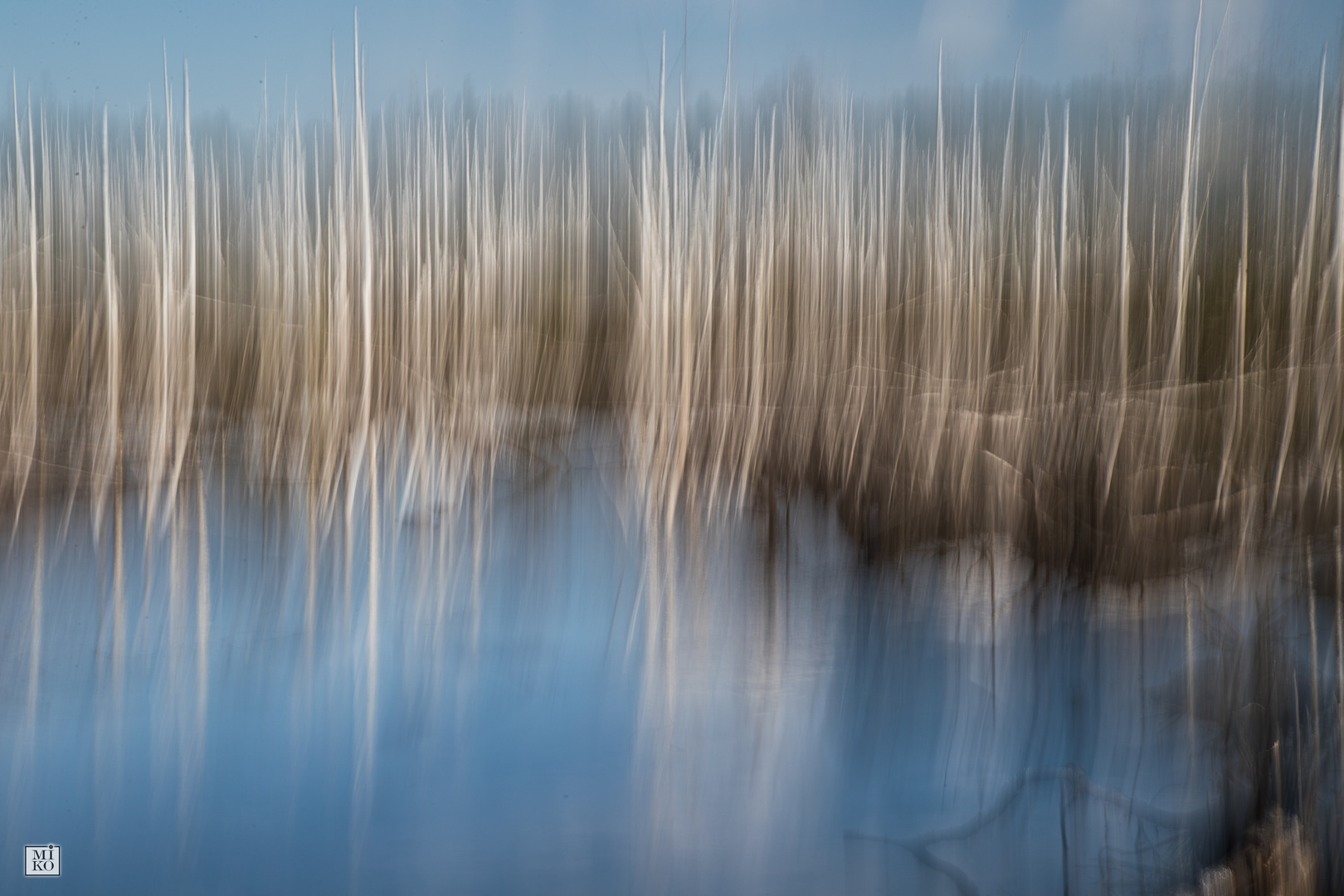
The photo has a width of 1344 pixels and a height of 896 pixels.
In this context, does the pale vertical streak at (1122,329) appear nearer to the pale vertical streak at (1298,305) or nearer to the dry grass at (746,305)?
the dry grass at (746,305)

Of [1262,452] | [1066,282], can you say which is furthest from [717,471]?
[1262,452]

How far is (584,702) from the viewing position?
1205 millimetres

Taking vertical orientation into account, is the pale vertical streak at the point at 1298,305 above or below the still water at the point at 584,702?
above

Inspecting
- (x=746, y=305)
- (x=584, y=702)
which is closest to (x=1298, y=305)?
(x=746, y=305)

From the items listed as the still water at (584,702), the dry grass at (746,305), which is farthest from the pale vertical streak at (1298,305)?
the still water at (584,702)

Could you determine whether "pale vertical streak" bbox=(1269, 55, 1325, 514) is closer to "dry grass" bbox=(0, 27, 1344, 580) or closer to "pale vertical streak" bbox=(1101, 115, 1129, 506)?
"dry grass" bbox=(0, 27, 1344, 580)

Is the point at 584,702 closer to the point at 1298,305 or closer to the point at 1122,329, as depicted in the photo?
the point at 1122,329

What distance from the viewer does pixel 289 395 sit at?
1202 mm

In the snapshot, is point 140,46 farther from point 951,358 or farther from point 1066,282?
point 1066,282

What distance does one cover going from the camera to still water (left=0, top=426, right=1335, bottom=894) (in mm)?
1193

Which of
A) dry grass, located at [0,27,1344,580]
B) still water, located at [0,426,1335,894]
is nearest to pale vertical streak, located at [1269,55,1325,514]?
dry grass, located at [0,27,1344,580]

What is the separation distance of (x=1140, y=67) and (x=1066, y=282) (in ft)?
0.98

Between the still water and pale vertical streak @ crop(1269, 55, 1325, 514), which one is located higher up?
pale vertical streak @ crop(1269, 55, 1325, 514)

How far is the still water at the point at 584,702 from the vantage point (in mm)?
1193
